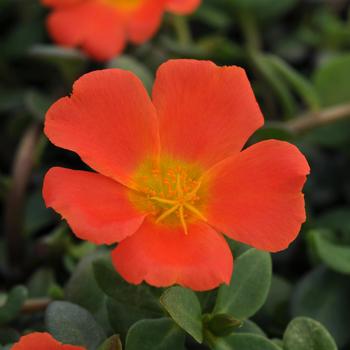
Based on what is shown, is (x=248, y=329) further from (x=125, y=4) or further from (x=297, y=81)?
(x=125, y=4)

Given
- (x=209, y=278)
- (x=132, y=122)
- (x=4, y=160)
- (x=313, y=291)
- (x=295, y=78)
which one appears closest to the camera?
(x=209, y=278)

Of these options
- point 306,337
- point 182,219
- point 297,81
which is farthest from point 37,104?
point 306,337

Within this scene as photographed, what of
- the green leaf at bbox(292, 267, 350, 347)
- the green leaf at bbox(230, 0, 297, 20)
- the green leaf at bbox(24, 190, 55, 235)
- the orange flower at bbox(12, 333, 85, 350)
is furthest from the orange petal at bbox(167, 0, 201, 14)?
the orange flower at bbox(12, 333, 85, 350)

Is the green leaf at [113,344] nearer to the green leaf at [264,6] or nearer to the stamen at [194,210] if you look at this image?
the stamen at [194,210]

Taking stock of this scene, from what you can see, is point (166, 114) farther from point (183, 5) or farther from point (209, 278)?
point (183, 5)

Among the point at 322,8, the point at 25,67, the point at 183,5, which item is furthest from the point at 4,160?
the point at 322,8

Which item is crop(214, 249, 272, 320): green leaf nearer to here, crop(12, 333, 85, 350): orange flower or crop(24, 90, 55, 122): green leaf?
crop(12, 333, 85, 350): orange flower

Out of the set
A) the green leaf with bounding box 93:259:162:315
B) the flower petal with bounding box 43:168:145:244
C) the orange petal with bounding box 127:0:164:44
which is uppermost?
the flower petal with bounding box 43:168:145:244
